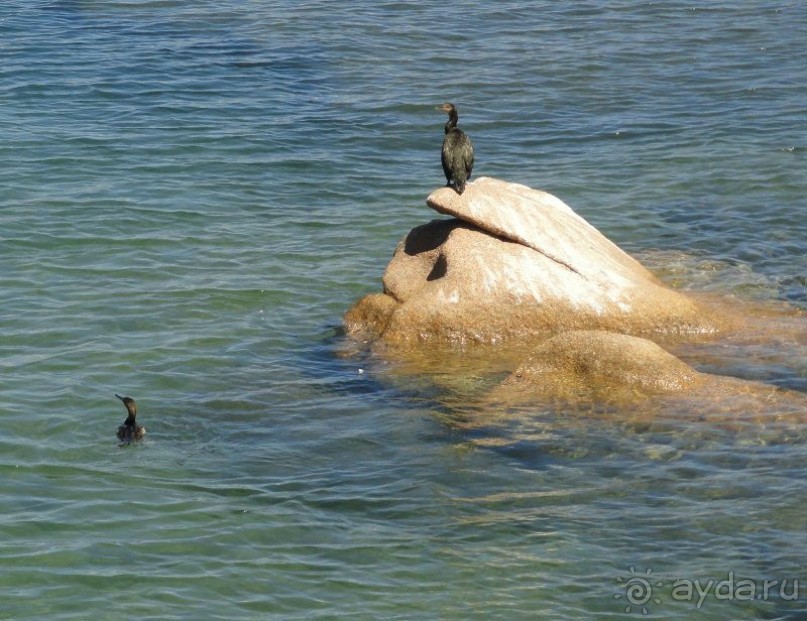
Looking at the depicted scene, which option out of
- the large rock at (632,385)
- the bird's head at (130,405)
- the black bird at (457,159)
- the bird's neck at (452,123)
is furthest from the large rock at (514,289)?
the bird's head at (130,405)

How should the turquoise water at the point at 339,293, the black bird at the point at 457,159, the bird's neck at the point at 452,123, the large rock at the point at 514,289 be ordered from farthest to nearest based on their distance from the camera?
the bird's neck at the point at 452,123 < the black bird at the point at 457,159 < the large rock at the point at 514,289 < the turquoise water at the point at 339,293

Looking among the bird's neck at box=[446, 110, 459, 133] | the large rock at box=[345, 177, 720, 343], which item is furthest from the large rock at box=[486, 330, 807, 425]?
the bird's neck at box=[446, 110, 459, 133]

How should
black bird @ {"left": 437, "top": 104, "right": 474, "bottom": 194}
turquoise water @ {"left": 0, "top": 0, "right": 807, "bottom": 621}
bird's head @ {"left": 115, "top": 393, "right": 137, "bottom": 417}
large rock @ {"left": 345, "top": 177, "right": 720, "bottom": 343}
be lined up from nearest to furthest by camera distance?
turquoise water @ {"left": 0, "top": 0, "right": 807, "bottom": 621}, bird's head @ {"left": 115, "top": 393, "right": 137, "bottom": 417}, large rock @ {"left": 345, "top": 177, "right": 720, "bottom": 343}, black bird @ {"left": 437, "top": 104, "right": 474, "bottom": 194}

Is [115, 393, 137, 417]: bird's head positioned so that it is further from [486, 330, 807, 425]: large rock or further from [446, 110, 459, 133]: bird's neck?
[446, 110, 459, 133]: bird's neck

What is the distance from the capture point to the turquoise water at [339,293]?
9.49 m

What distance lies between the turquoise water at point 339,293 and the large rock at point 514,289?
→ 0.83m

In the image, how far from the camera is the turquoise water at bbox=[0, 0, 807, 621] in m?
9.49

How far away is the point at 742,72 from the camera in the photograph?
24.1 meters

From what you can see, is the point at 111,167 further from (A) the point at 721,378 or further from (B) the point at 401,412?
(A) the point at 721,378

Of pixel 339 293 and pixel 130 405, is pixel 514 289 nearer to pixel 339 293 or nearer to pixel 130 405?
pixel 339 293

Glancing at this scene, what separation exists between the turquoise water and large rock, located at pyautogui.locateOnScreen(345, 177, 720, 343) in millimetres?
835

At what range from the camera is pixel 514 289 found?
13.4m

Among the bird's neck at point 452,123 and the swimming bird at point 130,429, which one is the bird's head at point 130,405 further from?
the bird's neck at point 452,123

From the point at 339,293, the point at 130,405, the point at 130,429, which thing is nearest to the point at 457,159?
the point at 339,293
